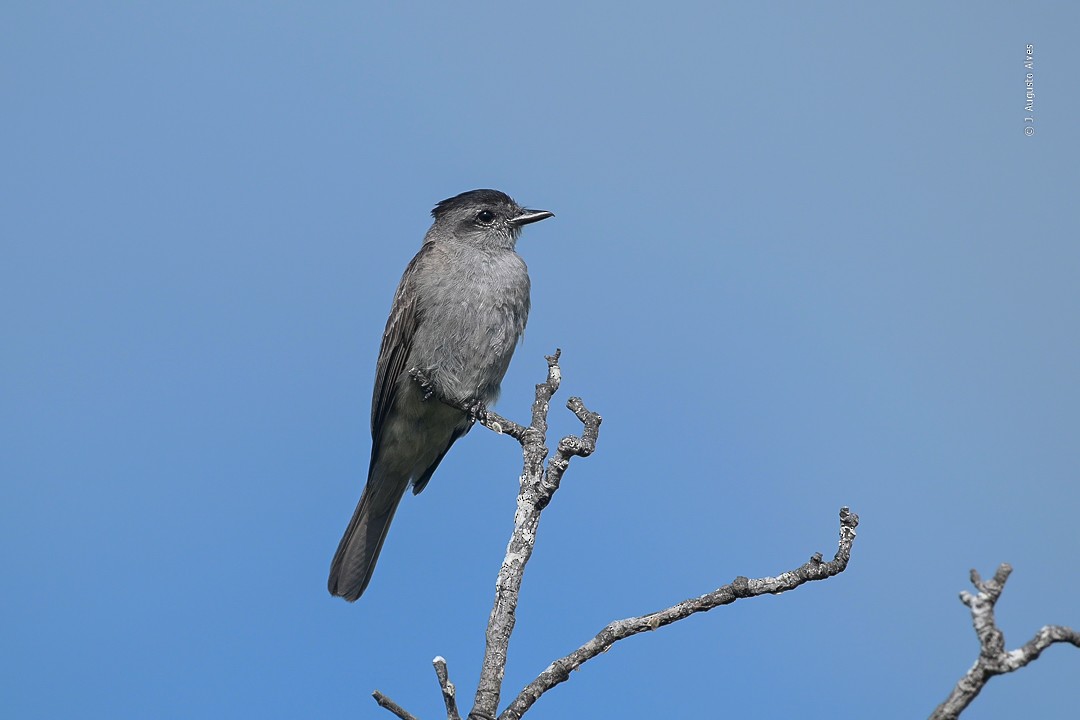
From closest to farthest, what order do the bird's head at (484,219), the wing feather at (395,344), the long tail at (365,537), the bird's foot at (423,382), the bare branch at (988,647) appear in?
the bare branch at (988,647), the bird's foot at (423,382), the wing feather at (395,344), the long tail at (365,537), the bird's head at (484,219)

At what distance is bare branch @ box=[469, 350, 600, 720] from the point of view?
389 cm

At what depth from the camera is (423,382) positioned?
7.87 meters

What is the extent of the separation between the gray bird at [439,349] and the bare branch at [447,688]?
4434 mm

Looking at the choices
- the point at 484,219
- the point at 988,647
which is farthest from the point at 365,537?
the point at 988,647

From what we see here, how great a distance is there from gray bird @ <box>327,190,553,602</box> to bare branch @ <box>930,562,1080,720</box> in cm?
540

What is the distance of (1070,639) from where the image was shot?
9.18ft

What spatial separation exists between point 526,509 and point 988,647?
6.91 ft

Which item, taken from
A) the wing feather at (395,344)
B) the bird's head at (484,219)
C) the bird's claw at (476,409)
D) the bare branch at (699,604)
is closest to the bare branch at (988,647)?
the bare branch at (699,604)

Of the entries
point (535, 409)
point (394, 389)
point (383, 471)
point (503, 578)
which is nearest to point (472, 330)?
point (394, 389)

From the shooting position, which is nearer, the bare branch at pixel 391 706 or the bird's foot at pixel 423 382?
the bare branch at pixel 391 706

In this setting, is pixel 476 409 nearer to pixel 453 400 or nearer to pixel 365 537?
pixel 453 400

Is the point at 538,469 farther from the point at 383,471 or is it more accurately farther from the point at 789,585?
the point at 383,471

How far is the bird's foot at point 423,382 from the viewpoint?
7898mm

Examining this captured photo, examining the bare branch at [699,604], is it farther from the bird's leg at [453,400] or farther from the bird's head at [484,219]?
the bird's head at [484,219]
